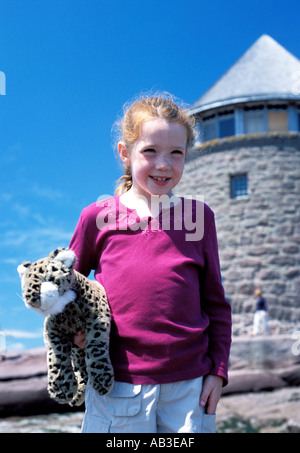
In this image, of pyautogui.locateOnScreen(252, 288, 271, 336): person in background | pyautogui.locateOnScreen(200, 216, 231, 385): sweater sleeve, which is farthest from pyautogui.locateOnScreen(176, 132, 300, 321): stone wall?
pyautogui.locateOnScreen(200, 216, 231, 385): sweater sleeve

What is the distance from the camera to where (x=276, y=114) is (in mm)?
14117

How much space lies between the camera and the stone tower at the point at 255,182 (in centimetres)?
1299

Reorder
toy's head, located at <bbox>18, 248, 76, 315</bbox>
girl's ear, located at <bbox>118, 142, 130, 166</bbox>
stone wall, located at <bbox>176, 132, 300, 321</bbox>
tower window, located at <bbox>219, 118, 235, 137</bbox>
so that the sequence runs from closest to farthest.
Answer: toy's head, located at <bbox>18, 248, 76, 315</bbox>
girl's ear, located at <bbox>118, 142, 130, 166</bbox>
stone wall, located at <bbox>176, 132, 300, 321</bbox>
tower window, located at <bbox>219, 118, 235, 137</bbox>

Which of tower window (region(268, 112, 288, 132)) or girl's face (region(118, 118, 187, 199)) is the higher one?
tower window (region(268, 112, 288, 132))

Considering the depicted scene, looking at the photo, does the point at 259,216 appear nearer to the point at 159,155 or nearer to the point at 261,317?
the point at 261,317

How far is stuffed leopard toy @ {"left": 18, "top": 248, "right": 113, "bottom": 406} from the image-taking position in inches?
65.6

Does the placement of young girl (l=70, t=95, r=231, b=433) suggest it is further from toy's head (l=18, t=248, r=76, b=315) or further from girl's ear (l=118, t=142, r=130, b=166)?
toy's head (l=18, t=248, r=76, b=315)

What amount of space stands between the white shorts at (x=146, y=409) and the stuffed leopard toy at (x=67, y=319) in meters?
0.07

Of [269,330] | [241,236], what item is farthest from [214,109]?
[269,330]

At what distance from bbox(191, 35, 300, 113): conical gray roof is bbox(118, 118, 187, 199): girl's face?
37.5 feet

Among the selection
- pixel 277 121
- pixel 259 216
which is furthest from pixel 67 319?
pixel 277 121
